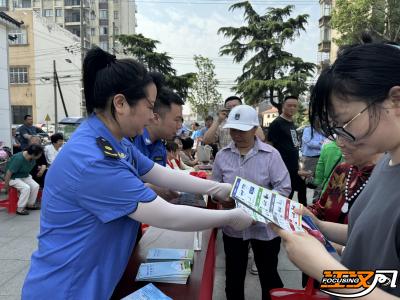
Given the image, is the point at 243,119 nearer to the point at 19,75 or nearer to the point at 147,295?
the point at 147,295

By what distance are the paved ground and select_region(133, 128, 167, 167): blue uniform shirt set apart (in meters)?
1.42

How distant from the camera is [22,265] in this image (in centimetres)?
375

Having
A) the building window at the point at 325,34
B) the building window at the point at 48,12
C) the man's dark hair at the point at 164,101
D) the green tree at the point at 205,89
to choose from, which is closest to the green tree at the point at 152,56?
the green tree at the point at 205,89

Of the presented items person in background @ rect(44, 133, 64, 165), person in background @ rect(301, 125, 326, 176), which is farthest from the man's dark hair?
person in background @ rect(44, 133, 64, 165)

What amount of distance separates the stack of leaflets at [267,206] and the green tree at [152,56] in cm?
2061

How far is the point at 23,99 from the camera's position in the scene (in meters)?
31.8

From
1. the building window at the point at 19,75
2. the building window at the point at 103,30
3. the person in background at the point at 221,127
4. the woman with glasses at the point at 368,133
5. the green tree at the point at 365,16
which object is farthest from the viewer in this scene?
the building window at the point at 103,30

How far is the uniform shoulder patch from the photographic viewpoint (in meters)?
1.21

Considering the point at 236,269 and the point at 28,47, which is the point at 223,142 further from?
the point at 28,47

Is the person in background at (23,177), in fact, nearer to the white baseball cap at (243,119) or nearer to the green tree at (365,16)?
the white baseball cap at (243,119)

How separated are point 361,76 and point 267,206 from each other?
0.56 meters

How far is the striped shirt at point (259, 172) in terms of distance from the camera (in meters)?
2.42

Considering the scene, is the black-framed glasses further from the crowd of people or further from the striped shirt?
the striped shirt

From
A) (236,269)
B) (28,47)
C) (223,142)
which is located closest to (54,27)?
(28,47)
